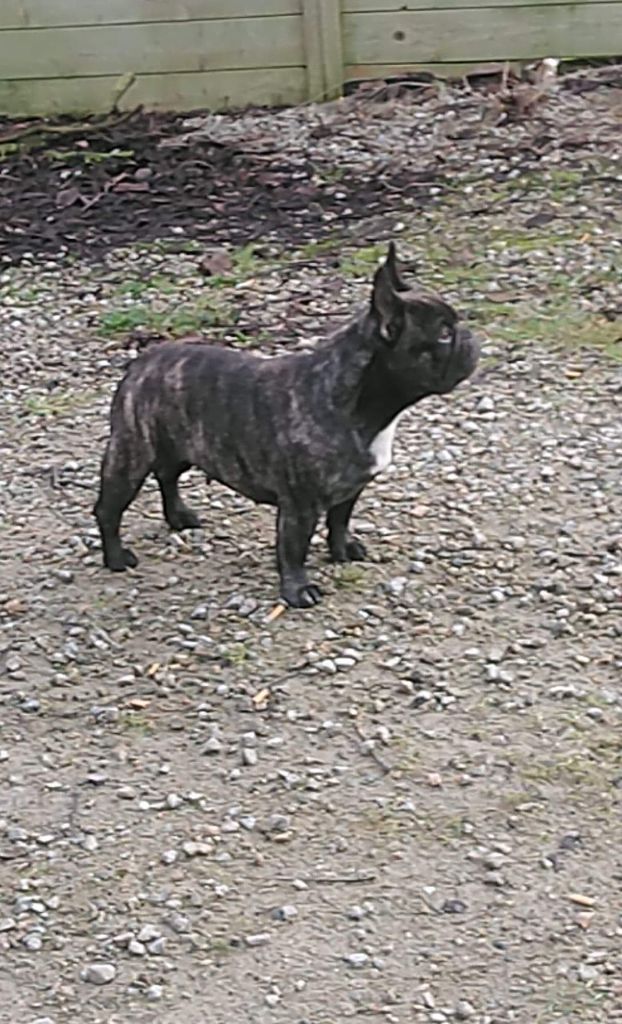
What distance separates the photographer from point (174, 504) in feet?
16.9

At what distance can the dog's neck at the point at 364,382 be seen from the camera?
446cm

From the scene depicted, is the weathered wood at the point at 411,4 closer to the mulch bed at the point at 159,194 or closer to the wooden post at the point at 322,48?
the wooden post at the point at 322,48

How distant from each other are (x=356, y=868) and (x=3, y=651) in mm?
1368

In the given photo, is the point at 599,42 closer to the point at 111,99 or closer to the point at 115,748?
the point at 111,99

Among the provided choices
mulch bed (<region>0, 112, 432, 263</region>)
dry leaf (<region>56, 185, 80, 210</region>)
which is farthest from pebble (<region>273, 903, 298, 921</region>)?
dry leaf (<region>56, 185, 80, 210</region>)

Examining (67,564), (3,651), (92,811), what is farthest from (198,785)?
(67,564)

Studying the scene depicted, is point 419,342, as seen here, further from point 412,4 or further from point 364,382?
point 412,4

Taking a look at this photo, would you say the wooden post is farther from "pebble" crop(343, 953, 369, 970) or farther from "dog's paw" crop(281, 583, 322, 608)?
"pebble" crop(343, 953, 369, 970)

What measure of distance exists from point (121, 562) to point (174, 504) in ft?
0.83

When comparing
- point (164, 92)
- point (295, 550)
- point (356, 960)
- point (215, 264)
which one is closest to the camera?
point (356, 960)

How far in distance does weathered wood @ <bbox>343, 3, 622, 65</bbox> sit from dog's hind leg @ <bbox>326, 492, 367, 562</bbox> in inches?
193

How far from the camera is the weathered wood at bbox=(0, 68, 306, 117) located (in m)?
9.37

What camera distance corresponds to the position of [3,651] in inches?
185

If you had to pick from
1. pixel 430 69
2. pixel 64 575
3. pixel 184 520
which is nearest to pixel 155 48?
pixel 430 69
